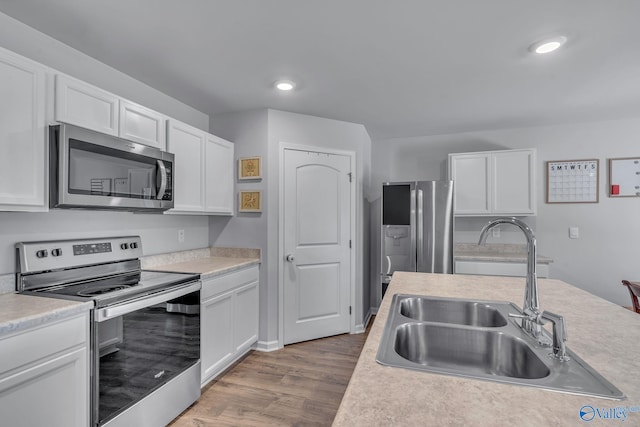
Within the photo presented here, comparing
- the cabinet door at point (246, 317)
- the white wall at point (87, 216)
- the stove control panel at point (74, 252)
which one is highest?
the white wall at point (87, 216)

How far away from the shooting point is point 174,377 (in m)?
1.96

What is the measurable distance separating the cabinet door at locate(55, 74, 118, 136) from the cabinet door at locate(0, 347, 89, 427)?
3.91 ft

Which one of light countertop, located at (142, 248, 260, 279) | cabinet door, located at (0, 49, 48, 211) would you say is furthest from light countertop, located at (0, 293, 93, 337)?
light countertop, located at (142, 248, 260, 279)

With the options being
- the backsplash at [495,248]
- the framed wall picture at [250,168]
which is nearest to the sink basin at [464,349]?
the framed wall picture at [250,168]

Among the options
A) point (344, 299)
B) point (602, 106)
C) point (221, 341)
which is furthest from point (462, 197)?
point (221, 341)

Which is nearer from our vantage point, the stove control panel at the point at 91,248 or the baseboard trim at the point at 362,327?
the stove control panel at the point at 91,248

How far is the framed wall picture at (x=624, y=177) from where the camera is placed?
338 cm

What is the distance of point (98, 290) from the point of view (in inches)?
66.7

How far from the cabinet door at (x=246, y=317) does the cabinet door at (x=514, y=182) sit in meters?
2.77

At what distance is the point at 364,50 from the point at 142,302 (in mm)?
2019

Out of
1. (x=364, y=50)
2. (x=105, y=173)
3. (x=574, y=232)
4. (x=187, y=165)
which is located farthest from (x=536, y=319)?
(x=574, y=232)

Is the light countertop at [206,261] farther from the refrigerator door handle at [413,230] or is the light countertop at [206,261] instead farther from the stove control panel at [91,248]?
the refrigerator door handle at [413,230]

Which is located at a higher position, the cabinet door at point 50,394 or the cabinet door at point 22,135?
the cabinet door at point 22,135

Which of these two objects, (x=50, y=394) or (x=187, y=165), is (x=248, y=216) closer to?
(x=187, y=165)
